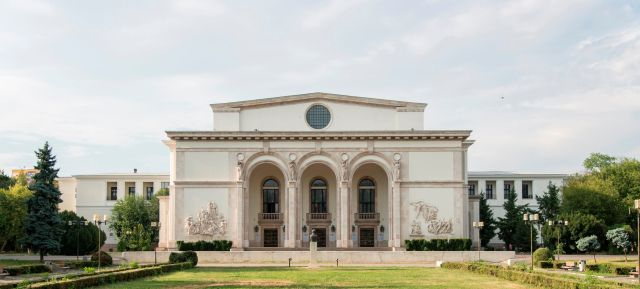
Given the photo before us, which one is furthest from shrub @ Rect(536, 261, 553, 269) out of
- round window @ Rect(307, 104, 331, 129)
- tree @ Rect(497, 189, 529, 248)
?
tree @ Rect(497, 189, 529, 248)

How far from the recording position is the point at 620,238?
5291cm

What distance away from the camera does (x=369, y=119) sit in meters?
53.3

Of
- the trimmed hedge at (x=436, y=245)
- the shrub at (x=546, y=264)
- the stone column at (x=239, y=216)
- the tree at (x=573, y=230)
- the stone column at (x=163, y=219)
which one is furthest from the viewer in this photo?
the tree at (x=573, y=230)

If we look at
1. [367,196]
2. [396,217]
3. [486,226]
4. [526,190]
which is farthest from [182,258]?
[526,190]

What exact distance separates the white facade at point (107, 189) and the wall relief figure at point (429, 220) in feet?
109

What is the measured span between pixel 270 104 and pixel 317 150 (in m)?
4.46

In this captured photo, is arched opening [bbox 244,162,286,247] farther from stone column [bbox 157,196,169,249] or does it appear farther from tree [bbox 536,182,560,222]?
tree [bbox 536,182,560,222]

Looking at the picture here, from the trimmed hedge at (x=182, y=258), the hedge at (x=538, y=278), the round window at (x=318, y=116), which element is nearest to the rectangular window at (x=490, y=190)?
the round window at (x=318, y=116)

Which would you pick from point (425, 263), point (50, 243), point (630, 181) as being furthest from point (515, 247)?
point (50, 243)

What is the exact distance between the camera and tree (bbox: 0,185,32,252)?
48.3 m

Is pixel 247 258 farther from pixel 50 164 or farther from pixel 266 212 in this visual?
pixel 50 164

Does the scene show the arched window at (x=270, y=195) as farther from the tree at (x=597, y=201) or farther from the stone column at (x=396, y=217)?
the tree at (x=597, y=201)

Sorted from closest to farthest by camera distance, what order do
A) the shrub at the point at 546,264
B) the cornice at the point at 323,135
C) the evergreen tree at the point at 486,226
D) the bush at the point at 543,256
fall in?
the shrub at the point at 546,264 < the bush at the point at 543,256 < the cornice at the point at 323,135 < the evergreen tree at the point at 486,226

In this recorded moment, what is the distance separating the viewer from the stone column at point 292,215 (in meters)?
51.7
